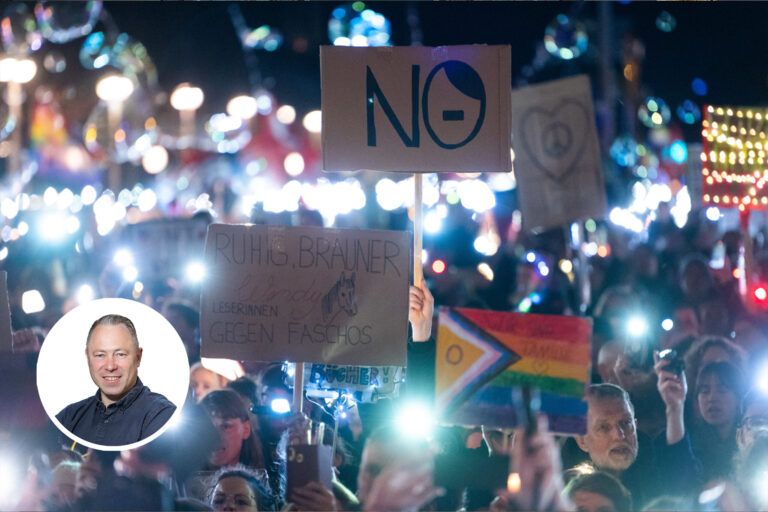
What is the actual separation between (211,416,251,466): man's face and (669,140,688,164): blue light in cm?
2364

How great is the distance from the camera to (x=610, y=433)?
4.98 metres

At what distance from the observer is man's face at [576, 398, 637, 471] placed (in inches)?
195

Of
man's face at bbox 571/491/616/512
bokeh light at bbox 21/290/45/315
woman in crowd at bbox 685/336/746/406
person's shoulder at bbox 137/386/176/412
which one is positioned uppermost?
bokeh light at bbox 21/290/45/315

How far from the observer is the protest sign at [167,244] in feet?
30.7

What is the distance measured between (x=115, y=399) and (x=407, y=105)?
1.75 meters

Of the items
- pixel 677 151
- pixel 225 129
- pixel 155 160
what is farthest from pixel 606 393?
pixel 155 160

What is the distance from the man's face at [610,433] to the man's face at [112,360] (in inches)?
81.6

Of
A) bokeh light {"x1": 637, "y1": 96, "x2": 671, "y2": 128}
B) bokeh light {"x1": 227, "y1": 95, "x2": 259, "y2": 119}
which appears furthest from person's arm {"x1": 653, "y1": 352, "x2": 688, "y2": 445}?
bokeh light {"x1": 227, "y1": 95, "x2": 259, "y2": 119}

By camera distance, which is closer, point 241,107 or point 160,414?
point 160,414

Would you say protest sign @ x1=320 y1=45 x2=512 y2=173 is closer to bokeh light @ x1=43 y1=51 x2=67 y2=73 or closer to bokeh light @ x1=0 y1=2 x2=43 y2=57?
bokeh light @ x1=0 y1=2 x2=43 y2=57

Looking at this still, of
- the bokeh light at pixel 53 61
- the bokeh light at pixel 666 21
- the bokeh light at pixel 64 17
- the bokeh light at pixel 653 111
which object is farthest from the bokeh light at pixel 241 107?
the bokeh light at pixel 64 17

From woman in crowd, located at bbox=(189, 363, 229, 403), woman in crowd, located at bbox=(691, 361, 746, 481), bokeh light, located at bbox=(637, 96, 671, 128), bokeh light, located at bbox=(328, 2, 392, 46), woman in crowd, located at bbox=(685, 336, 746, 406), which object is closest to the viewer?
woman in crowd, located at bbox=(691, 361, 746, 481)

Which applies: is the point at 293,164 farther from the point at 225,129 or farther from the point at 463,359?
the point at 463,359

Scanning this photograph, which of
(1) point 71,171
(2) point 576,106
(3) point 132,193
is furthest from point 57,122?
(2) point 576,106
